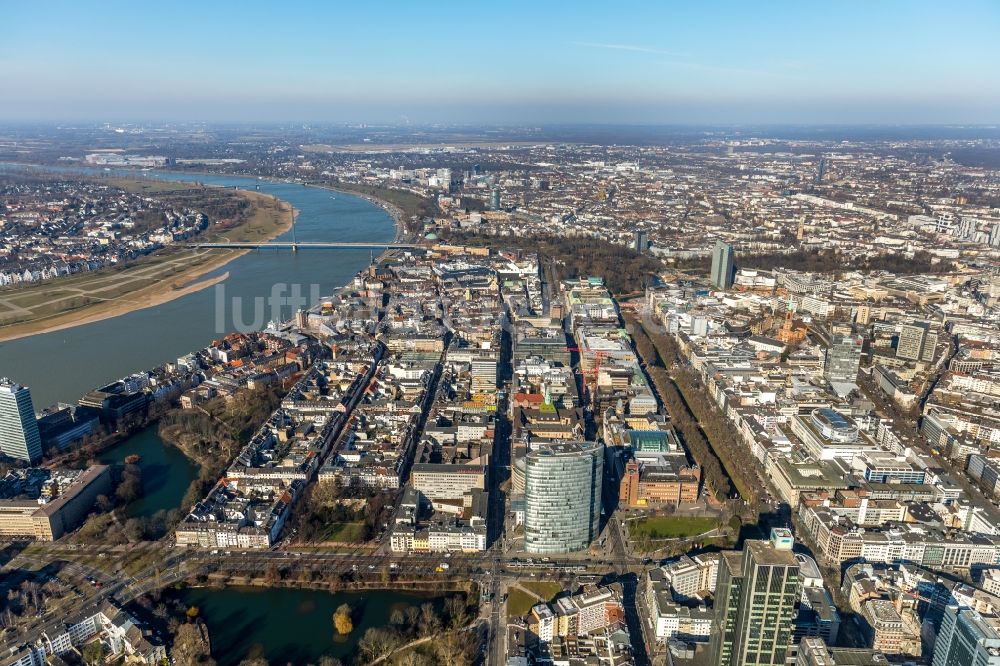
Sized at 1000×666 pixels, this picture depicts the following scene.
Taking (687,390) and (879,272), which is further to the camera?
(879,272)

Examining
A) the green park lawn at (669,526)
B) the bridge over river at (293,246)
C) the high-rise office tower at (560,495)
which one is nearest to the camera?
→ the high-rise office tower at (560,495)

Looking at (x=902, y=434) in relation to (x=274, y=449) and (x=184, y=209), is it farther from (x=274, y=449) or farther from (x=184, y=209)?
(x=184, y=209)

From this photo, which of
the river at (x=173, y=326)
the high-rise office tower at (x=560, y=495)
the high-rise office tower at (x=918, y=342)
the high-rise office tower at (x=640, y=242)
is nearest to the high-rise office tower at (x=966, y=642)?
the high-rise office tower at (x=560, y=495)

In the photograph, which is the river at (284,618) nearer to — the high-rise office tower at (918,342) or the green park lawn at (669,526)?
the green park lawn at (669,526)

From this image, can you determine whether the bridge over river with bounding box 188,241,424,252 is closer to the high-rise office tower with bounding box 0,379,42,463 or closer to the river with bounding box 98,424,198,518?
the river with bounding box 98,424,198,518

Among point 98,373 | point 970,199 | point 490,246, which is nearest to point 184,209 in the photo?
point 490,246

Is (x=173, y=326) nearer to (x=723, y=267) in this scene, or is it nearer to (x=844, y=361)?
(x=723, y=267)

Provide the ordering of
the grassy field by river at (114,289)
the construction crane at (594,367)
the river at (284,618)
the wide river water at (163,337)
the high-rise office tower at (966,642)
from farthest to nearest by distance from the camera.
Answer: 1. the grassy field by river at (114,289)
2. the construction crane at (594,367)
3. the wide river water at (163,337)
4. the river at (284,618)
5. the high-rise office tower at (966,642)
